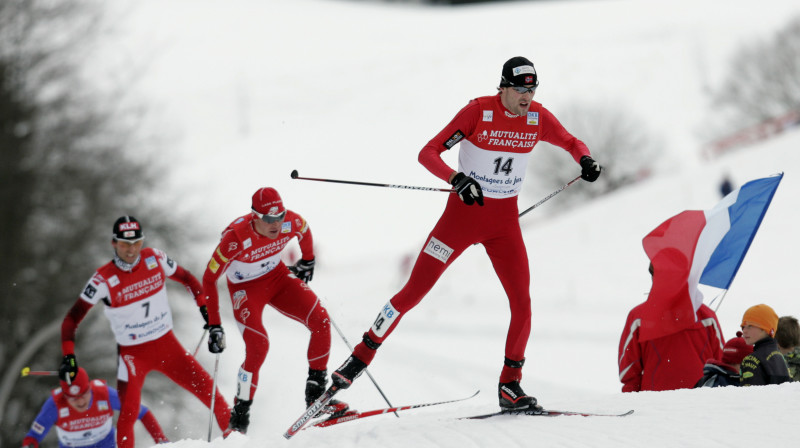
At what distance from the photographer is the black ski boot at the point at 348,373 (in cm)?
568

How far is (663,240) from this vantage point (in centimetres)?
679

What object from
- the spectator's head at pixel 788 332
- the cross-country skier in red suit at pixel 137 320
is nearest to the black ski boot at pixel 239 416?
the cross-country skier in red suit at pixel 137 320

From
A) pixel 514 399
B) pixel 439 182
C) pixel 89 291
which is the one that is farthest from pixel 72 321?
pixel 439 182

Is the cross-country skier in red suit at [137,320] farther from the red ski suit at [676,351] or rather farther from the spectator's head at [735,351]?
the spectator's head at [735,351]

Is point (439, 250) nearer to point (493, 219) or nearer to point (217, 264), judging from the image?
point (493, 219)

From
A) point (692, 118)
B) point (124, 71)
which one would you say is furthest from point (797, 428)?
point (692, 118)

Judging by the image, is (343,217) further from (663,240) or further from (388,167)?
(663,240)

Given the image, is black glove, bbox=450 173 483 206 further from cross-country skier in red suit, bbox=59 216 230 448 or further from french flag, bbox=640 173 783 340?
cross-country skier in red suit, bbox=59 216 230 448

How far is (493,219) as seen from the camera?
5.64 metres

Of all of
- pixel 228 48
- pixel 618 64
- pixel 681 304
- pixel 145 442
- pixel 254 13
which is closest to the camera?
pixel 681 304

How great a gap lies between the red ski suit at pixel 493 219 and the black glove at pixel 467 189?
0.41 meters

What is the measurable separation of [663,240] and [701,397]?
1660 mm

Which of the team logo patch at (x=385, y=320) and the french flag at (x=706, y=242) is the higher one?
the french flag at (x=706, y=242)

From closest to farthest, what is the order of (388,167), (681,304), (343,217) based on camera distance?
1. (681,304)
2. (343,217)
3. (388,167)
